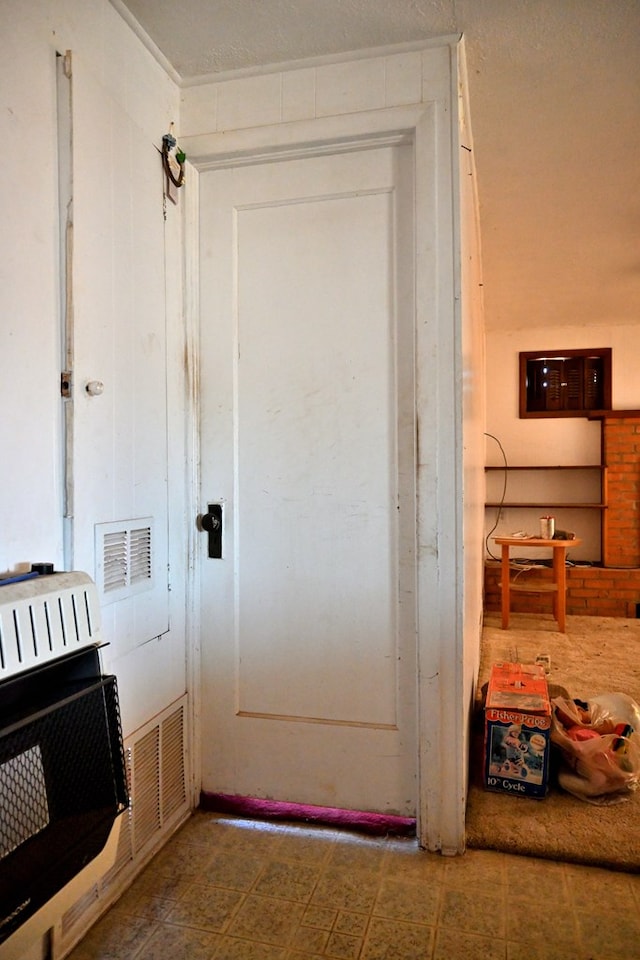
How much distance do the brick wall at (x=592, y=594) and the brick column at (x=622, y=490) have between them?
184 mm

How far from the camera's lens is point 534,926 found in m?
1.49

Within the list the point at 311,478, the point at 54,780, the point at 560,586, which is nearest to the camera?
the point at 54,780

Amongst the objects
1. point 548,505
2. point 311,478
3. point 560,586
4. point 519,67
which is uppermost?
point 519,67

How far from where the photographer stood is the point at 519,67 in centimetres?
201

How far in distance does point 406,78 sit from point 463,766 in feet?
7.01

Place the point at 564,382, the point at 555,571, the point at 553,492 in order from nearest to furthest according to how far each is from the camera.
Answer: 1. the point at 555,571
2. the point at 553,492
3. the point at 564,382

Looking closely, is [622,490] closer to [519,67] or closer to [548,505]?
[548,505]

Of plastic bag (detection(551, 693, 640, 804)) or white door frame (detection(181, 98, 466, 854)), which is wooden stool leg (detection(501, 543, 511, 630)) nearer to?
plastic bag (detection(551, 693, 640, 804))

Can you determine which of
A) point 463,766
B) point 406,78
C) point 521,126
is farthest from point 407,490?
point 521,126

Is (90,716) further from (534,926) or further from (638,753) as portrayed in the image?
(638,753)

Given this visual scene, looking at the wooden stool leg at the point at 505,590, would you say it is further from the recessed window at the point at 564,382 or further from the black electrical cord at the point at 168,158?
the black electrical cord at the point at 168,158

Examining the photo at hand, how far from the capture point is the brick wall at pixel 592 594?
5094 mm

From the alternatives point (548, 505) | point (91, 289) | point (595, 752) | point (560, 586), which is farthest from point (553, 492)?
point (91, 289)

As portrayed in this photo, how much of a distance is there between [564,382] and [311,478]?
457 cm
